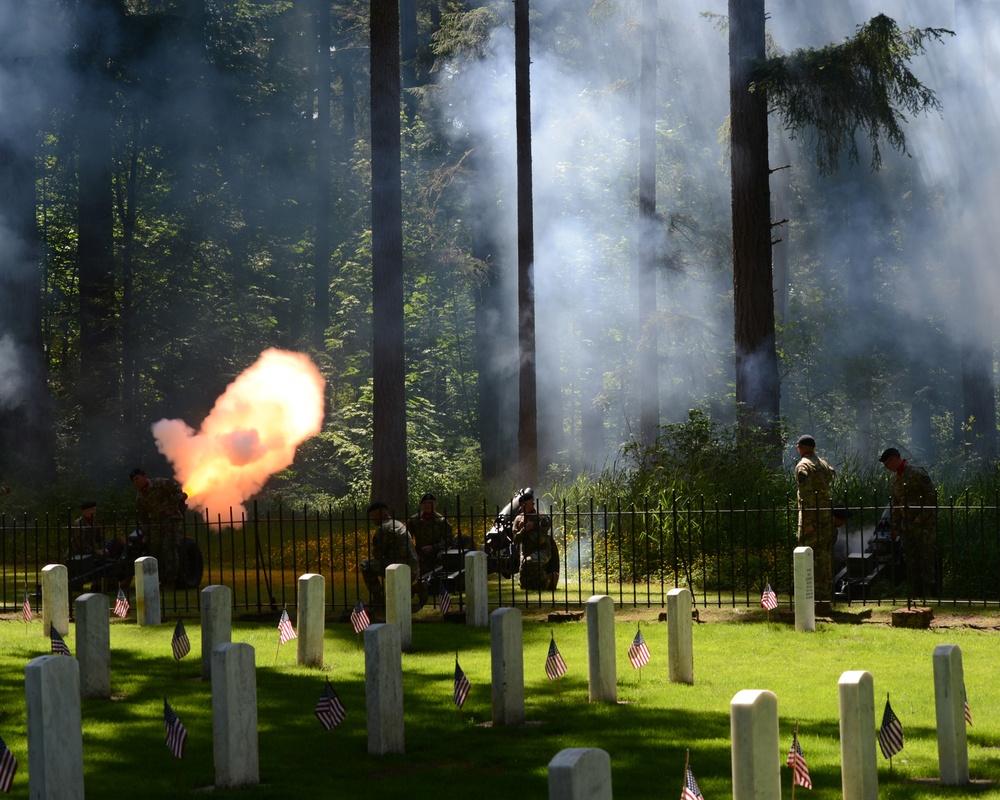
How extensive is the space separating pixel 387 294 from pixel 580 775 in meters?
17.4

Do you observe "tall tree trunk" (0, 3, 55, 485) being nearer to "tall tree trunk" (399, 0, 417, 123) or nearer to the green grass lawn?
"tall tree trunk" (399, 0, 417, 123)

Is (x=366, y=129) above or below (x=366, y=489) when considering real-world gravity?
above

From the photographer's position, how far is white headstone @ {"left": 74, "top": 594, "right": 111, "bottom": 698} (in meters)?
10.6

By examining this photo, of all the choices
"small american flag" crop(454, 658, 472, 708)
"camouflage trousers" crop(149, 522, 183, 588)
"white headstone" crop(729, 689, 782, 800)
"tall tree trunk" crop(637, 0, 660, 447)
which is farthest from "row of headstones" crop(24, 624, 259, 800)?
"tall tree trunk" crop(637, 0, 660, 447)

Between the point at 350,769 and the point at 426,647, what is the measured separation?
4.97 meters

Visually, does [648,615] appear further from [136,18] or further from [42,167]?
[42,167]

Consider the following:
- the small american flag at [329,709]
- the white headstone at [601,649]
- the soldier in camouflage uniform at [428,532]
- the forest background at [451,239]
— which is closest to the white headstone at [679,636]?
the white headstone at [601,649]

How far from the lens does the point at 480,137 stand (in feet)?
138

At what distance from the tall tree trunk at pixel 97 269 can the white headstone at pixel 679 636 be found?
27.2 m

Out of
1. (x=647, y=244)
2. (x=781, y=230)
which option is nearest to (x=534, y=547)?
(x=647, y=244)

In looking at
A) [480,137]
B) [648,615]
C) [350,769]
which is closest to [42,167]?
[480,137]

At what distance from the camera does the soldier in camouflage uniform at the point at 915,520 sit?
15.5 metres

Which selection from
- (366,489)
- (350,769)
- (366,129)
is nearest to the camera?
(350,769)

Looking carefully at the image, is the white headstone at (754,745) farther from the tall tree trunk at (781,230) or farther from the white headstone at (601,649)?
the tall tree trunk at (781,230)
